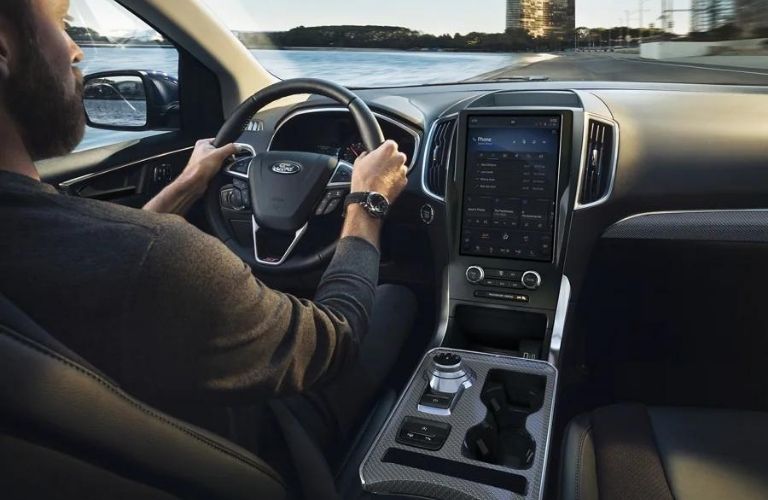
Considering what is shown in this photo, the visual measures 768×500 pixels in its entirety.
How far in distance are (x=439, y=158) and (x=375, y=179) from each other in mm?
550

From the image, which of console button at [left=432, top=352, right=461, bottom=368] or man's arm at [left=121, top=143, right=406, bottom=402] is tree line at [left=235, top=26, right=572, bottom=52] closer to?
console button at [left=432, top=352, right=461, bottom=368]

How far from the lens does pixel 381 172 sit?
6.17 feet

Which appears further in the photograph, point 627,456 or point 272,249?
point 272,249

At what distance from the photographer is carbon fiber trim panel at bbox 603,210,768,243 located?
212 cm

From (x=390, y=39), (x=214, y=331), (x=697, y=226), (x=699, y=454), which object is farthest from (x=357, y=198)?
(x=390, y=39)

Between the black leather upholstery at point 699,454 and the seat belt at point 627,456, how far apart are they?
0.02 meters

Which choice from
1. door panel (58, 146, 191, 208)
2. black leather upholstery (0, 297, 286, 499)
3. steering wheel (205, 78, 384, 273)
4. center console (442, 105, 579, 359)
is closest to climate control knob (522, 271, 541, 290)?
center console (442, 105, 579, 359)

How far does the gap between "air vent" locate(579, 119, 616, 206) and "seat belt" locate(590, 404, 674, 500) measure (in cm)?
67

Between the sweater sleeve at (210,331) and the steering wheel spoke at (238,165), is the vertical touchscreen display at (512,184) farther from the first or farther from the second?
the sweater sleeve at (210,331)

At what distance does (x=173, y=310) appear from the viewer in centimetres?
99

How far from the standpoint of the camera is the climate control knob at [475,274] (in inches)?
86.0

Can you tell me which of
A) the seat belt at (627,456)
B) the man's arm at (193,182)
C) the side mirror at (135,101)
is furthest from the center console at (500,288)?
the side mirror at (135,101)

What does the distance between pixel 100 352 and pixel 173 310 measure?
0.38 feet

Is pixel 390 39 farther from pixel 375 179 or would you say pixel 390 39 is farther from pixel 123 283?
pixel 123 283
